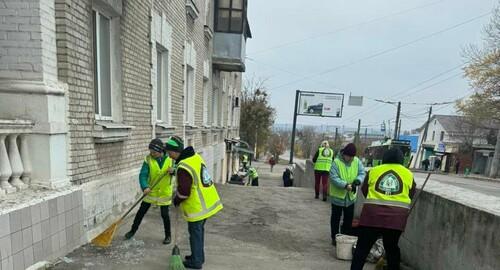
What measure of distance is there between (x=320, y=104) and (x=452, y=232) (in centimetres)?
2747

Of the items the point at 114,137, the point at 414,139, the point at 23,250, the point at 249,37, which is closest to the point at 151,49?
the point at 114,137

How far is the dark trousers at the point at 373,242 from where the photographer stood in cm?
354

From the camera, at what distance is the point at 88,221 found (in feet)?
13.6

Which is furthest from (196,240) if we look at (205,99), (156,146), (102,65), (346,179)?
(205,99)

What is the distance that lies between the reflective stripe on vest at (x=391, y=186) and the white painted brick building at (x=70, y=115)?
3.21m

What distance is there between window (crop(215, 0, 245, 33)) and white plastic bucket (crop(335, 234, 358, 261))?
10.6 metres

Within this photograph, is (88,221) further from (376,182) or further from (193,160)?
(376,182)

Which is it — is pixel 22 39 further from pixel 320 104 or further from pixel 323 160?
pixel 320 104

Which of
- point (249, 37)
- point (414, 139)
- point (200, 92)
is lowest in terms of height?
point (414, 139)

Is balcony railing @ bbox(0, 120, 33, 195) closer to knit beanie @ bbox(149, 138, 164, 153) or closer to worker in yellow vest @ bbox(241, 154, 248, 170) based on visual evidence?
knit beanie @ bbox(149, 138, 164, 153)

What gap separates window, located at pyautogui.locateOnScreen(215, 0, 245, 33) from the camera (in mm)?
13523

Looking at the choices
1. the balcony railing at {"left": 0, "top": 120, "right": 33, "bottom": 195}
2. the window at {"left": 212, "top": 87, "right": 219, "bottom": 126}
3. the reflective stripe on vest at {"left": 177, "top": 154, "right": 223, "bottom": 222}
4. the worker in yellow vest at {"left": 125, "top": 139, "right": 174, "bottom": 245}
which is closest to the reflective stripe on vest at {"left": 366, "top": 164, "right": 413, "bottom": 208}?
the reflective stripe on vest at {"left": 177, "top": 154, "right": 223, "bottom": 222}

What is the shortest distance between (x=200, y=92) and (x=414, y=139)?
5384 cm

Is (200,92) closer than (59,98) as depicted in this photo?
No
